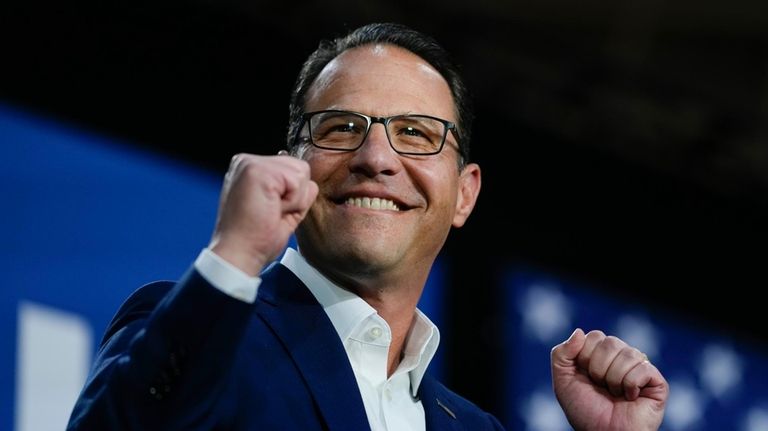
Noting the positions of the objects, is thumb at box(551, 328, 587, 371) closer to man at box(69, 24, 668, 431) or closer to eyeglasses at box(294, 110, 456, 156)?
man at box(69, 24, 668, 431)

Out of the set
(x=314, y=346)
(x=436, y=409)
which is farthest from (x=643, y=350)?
→ (x=314, y=346)

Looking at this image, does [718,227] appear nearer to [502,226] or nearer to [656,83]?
[656,83]

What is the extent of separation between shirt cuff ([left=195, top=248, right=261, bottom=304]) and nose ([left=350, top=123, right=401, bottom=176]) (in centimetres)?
53

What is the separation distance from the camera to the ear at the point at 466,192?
2.13 meters

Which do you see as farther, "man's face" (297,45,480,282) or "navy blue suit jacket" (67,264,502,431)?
"man's face" (297,45,480,282)

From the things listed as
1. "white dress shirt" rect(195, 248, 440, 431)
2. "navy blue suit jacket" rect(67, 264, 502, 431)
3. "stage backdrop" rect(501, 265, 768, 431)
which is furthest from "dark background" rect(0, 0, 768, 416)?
"navy blue suit jacket" rect(67, 264, 502, 431)

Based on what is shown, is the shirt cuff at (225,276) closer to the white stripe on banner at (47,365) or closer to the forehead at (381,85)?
the forehead at (381,85)

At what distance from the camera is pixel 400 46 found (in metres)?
2.02

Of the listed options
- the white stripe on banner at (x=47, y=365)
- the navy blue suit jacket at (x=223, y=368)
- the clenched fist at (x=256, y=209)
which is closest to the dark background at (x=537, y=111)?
the white stripe on banner at (x=47, y=365)

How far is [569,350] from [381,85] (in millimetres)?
546

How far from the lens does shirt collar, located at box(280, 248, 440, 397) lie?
179 cm

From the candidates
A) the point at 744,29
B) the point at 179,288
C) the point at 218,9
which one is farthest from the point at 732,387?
the point at 179,288

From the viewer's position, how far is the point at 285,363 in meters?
1.60

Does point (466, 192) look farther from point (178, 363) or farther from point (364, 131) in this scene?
point (178, 363)
